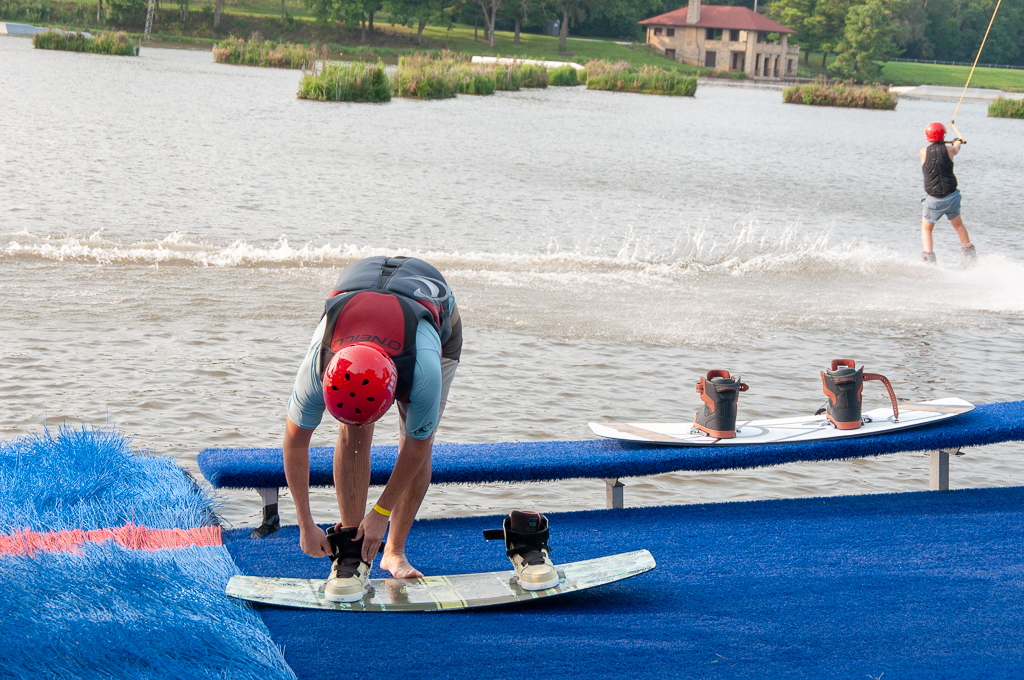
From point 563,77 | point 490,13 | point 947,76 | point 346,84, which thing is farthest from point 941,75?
point 346,84

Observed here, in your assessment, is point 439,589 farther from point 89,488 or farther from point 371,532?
point 89,488

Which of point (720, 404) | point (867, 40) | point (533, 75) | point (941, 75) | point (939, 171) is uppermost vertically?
point (867, 40)

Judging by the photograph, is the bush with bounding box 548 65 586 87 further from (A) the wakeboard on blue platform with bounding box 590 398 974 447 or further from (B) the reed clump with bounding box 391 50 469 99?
(A) the wakeboard on blue platform with bounding box 590 398 974 447

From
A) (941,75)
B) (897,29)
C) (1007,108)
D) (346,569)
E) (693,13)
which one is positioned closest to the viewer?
(346,569)

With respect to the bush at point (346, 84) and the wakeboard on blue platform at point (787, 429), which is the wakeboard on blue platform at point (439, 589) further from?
the bush at point (346, 84)

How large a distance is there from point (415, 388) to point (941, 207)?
40.5 feet

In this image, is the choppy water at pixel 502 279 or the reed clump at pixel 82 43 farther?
the reed clump at pixel 82 43

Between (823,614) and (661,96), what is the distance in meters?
57.8

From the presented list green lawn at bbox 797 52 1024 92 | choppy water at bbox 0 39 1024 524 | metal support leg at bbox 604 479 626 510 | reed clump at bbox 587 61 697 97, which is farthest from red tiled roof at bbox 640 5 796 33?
metal support leg at bbox 604 479 626 510

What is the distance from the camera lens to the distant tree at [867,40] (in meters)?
94.1

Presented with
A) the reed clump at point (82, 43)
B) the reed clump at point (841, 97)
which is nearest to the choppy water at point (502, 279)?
the reed clump at point (841, 97)

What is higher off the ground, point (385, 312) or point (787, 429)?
point (385, 312)

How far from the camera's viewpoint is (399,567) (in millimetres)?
4031

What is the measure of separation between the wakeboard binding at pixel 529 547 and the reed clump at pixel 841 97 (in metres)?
58.5
